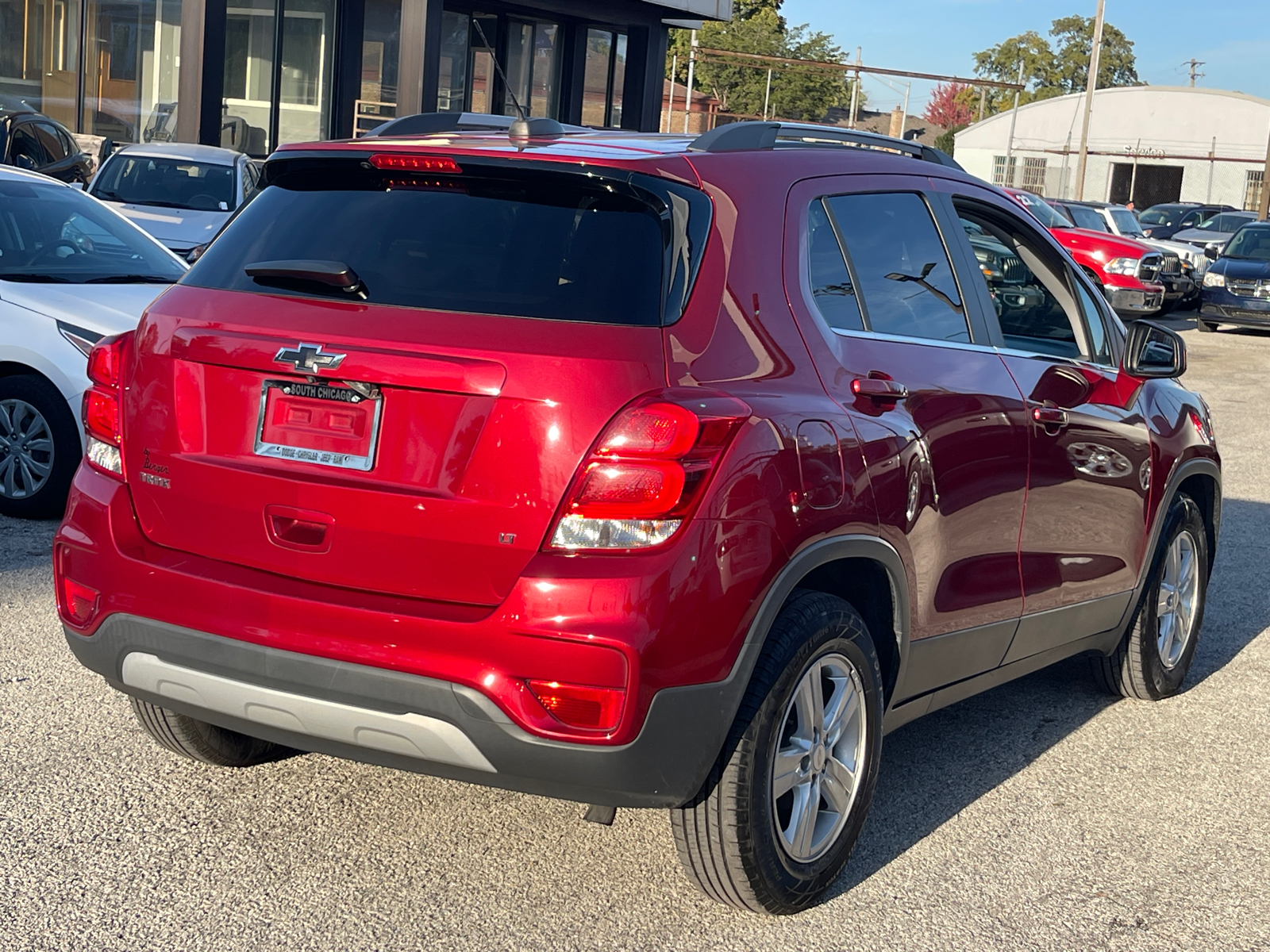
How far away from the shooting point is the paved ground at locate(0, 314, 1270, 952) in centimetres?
350

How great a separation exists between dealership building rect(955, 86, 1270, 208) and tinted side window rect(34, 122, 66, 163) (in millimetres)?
53050

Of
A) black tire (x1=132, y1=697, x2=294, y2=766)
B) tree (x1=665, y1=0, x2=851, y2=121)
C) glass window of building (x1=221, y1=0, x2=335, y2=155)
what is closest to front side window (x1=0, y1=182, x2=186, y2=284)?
black tire (x1=132, y1=697, x2=294, y2=766)

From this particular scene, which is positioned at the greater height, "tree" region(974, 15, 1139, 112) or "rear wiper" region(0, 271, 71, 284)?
"tree" region(974, 15, 1139, 112)

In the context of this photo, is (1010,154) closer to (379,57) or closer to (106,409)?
(379,57)

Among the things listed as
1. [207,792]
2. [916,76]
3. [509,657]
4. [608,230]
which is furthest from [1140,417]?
[916,76]

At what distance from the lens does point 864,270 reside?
3.97 metres

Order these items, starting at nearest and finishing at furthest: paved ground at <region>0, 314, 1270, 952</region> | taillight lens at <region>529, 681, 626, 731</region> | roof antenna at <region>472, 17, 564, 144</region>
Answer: taillight lens at <region>529, 681, 626, 731</region>, paved ground at <region>0, 314, 1270, 952</region>, roof antenna at <region>472, 17, 564, 144</region>

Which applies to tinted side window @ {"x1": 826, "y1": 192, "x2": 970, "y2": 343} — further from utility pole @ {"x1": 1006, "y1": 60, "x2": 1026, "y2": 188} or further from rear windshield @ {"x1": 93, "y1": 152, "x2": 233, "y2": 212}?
utility pole @ {"x1": 1006, "y1": 60, "x2": 1026, "y2": 188}

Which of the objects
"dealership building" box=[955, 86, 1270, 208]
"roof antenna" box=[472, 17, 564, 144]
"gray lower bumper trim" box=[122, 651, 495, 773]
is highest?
"dealership building" box=[955, 86, 1270, 208]

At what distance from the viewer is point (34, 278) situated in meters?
7.62

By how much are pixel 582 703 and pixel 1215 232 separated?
1408 inches

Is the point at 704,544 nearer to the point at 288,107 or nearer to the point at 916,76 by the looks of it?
the point at 288,107

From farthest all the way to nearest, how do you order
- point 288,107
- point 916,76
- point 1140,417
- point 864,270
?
point 916,76, point 288,107, point 1140,417, point 864,270

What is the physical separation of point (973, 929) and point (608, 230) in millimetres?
1896
